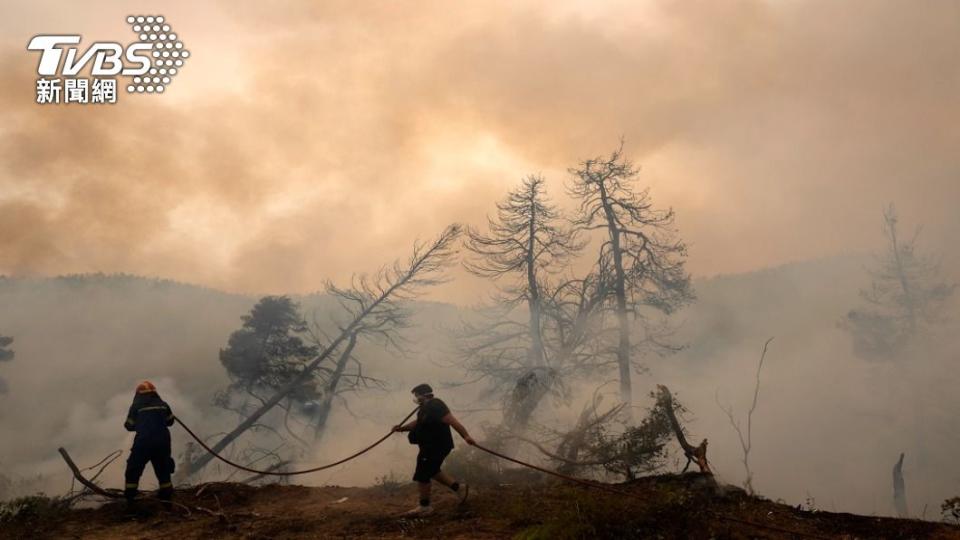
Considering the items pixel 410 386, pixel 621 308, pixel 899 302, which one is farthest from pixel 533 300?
pixel 899 302

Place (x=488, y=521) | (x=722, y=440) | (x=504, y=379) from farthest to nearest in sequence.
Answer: (x=722, y=440), (x=504, y=379), (x=488, y=521)

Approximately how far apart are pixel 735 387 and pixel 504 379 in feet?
102

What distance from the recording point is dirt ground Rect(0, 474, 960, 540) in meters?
7.17

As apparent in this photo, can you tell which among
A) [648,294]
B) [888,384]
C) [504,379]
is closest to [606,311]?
[648,294]

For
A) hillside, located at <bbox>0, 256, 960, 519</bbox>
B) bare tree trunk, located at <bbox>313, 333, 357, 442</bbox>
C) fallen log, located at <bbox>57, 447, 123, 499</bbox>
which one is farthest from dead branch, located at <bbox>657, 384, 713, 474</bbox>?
bare tree trunk, located at <bbox>313, 333, 357, 442</bbox>

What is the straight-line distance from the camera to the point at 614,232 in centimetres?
2298

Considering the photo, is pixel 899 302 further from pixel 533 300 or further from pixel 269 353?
pixel 269 353

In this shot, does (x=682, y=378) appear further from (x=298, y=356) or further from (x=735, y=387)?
(x=298, y=356)

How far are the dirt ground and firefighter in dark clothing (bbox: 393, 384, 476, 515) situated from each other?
0.44 metres

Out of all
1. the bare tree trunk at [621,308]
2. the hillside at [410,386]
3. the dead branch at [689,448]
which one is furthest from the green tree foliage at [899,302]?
the dead branch at [689,448]

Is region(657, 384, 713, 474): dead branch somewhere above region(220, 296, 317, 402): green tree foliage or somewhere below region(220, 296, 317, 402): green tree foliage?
below

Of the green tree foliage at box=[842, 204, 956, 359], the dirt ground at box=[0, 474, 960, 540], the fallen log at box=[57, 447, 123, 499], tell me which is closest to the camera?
the dirt ground at box=[0, 474, 960, 540]

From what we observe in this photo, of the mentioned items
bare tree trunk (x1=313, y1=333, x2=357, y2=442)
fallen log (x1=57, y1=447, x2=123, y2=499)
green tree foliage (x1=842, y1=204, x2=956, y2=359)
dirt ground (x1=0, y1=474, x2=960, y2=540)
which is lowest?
dirt ground (x1=0, y1=474, x2=960, y2=540)

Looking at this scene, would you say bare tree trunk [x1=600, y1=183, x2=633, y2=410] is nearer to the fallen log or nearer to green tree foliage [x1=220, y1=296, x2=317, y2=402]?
green tree foliage [x1=220, y1=296, x2=317, y2=402]
